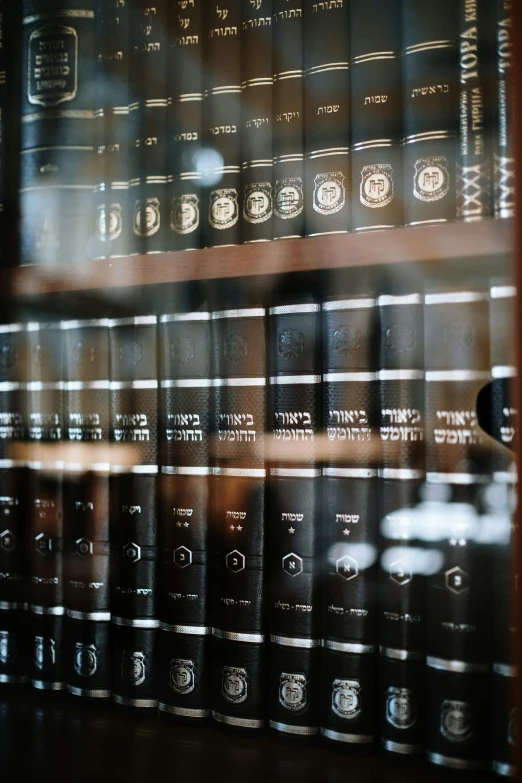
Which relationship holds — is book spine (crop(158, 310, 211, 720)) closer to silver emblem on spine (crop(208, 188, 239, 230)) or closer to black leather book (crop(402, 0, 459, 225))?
silver emblem on spine (crop(208, 188, 239, 230))

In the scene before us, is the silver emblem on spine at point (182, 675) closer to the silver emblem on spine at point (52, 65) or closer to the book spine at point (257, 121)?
the book spine at point (257, 121)

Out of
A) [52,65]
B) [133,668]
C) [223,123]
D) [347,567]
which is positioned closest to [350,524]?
[347,567]

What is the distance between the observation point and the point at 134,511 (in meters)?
0.60

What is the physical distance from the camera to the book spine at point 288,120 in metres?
0.53

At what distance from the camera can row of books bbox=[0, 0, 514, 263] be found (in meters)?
0.48

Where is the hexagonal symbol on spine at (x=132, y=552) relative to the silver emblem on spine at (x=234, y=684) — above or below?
above

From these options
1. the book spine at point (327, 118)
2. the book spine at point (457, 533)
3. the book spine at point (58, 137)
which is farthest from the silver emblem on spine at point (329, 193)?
the book spine at point (58, 137)

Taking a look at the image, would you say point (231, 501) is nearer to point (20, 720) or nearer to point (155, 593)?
point (155, 593)

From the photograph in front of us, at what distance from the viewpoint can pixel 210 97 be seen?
0.56 metres

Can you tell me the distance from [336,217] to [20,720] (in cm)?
51

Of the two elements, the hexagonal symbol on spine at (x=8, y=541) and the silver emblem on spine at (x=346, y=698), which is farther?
the hexagonal symbol on spine at (x=8, y=541)

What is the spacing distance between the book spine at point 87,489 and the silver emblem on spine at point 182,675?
68 mm

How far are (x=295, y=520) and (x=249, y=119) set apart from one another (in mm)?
326

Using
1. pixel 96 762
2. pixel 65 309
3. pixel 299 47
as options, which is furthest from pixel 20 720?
pixel 299 47
